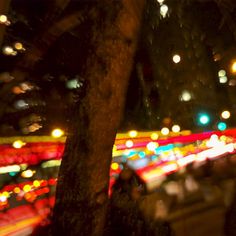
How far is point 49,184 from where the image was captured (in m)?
5.96

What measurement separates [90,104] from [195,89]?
14.3ft

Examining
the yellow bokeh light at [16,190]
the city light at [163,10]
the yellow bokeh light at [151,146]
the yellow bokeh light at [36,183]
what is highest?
the city light at [163,10]

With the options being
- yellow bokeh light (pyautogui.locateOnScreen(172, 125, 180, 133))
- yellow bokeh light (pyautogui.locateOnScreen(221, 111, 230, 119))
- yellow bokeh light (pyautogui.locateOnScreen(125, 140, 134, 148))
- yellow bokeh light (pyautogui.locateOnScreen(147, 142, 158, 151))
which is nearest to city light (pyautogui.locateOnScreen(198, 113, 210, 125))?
yellow bokeh light (pyautogui.locateOnScreen(221, 111, 230, 119))

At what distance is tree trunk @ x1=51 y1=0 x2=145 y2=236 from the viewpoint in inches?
150

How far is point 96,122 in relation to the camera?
3.80 metres

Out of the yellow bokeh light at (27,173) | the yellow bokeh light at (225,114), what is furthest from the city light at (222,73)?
the yellow bokeh light at (27,173)

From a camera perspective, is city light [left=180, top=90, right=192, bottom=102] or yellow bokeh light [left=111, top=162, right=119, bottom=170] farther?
city light [left=180, top=90, right=192, bottom=102]

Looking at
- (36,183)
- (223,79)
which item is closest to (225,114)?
(223,79)

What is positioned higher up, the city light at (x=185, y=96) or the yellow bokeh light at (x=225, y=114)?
the city light at (x=185, y=96)

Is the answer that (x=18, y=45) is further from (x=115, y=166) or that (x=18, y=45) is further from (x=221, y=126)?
(x=221, y=126)

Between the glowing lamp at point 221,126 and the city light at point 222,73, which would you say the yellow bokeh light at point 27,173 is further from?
the city light at point 222,73

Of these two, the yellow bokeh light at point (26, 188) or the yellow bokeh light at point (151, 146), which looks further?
the yellow bokeh light at point (151, 146)

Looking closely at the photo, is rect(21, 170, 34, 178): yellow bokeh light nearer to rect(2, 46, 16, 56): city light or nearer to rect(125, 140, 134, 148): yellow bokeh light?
rect(125, 140, 134, 148): yellow bokeh light

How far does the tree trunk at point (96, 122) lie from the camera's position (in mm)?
3805
